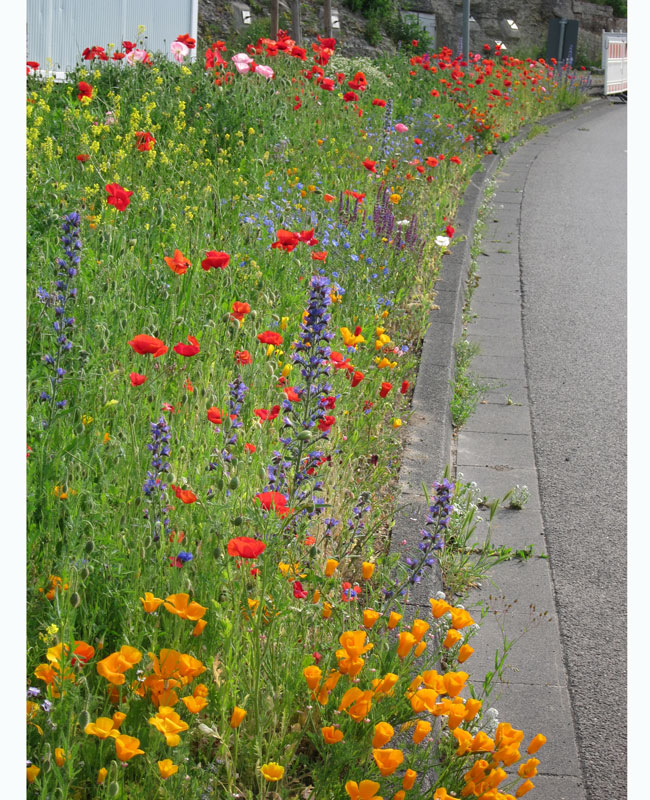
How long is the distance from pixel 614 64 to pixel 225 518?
76.6 ft

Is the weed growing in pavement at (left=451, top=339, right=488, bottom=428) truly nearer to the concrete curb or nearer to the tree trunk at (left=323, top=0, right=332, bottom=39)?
the concrete curb

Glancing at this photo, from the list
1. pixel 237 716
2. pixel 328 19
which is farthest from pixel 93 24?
pixel 237 716

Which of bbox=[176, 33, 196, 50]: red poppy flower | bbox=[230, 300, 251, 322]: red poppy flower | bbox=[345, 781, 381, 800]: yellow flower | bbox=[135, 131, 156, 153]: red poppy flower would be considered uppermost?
bbox=[176, 33, 196, 50]: red poppy flower

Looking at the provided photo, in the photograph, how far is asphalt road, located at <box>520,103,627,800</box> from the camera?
2824mm

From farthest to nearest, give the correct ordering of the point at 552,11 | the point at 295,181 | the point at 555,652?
the point at 552,11, the point at 295,181, the point at 555,652

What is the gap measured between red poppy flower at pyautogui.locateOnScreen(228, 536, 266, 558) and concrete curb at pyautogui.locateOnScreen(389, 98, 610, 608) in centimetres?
116

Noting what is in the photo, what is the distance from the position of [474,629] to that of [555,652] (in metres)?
0.46

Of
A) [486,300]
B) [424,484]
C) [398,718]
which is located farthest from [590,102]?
[398,718]

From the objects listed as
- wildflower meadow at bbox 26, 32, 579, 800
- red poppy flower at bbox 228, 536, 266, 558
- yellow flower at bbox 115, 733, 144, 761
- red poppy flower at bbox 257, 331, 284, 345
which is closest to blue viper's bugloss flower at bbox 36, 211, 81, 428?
wildflower meadow at bbox 26, 32, 579, 800

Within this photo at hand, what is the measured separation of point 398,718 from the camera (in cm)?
228

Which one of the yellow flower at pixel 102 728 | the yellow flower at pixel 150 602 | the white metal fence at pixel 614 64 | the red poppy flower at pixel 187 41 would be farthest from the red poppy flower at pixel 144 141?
the white metal fence at pixel 614 64

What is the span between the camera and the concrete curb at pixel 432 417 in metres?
3.23

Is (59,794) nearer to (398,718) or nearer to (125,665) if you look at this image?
(125,665)

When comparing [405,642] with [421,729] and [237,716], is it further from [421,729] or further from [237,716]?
[237,716]
